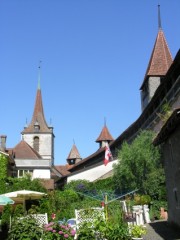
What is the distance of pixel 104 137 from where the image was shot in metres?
79.5

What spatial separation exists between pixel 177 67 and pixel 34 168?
2965cm

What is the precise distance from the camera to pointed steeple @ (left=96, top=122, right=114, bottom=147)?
78938 millimetres

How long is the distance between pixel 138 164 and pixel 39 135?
6390 cm

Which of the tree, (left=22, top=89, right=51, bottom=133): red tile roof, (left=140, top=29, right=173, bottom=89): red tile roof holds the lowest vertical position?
the tree

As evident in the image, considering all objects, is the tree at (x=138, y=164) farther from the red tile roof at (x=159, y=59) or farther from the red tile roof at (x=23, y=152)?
the red tile roof at (x=23, y=152)

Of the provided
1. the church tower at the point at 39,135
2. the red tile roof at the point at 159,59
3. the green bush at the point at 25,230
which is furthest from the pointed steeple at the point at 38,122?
the green bush at the point at 25,230

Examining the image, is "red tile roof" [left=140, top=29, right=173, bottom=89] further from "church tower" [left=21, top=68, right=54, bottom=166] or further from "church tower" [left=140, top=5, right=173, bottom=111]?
"church tower" [left=21, top=68, right=54, bottom=166]

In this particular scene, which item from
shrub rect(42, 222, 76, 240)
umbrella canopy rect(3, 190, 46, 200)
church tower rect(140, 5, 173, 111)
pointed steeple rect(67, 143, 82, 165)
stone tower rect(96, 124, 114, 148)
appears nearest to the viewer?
shrub rect(42, 222, 76, 240)

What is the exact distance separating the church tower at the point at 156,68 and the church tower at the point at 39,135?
3986 cm

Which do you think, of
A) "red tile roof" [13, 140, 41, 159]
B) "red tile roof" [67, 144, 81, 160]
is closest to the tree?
"red tile roof" [13, 140, 41, 159]

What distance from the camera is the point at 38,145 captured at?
287 ft

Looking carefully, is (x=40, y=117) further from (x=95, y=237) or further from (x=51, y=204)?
(x=95, y=237)

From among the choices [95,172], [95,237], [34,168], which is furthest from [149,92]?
[95,237]

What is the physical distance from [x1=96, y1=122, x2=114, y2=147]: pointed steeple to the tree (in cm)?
5192
